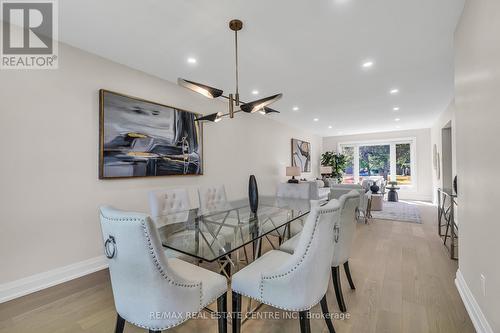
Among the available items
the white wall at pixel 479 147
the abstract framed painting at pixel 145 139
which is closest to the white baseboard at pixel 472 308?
the white wall at pixel 479 147

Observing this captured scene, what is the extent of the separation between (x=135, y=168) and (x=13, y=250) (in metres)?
1.36

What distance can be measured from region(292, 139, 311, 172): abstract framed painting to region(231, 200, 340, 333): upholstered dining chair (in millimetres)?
6070

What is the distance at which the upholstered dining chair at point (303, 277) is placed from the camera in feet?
4.23

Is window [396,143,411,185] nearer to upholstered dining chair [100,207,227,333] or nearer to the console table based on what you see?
the console table

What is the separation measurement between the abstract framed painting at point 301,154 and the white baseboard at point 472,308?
17.6 feet

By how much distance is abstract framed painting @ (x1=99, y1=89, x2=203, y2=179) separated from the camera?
275 centimetres

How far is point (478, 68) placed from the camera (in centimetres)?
170

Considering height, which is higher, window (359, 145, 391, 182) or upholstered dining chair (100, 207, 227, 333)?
window (359, 145, 391, 182)

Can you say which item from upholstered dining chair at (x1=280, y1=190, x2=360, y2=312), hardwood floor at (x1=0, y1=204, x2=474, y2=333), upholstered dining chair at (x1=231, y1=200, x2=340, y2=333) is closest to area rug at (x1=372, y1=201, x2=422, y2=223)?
hardwood floor at (x1=0, y1=204, x2=474, y2=333)

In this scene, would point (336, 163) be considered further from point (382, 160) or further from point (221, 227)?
point (221, 227)

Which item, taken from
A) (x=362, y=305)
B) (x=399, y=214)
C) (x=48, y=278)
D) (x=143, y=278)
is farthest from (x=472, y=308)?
(x=399, y=214)

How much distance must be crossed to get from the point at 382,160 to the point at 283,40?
8.29 m

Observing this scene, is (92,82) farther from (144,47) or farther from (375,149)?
(375,149)

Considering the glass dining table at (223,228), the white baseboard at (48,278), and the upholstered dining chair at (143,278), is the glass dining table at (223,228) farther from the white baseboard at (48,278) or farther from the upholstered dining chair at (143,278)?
the white baseboard at (48,278)
